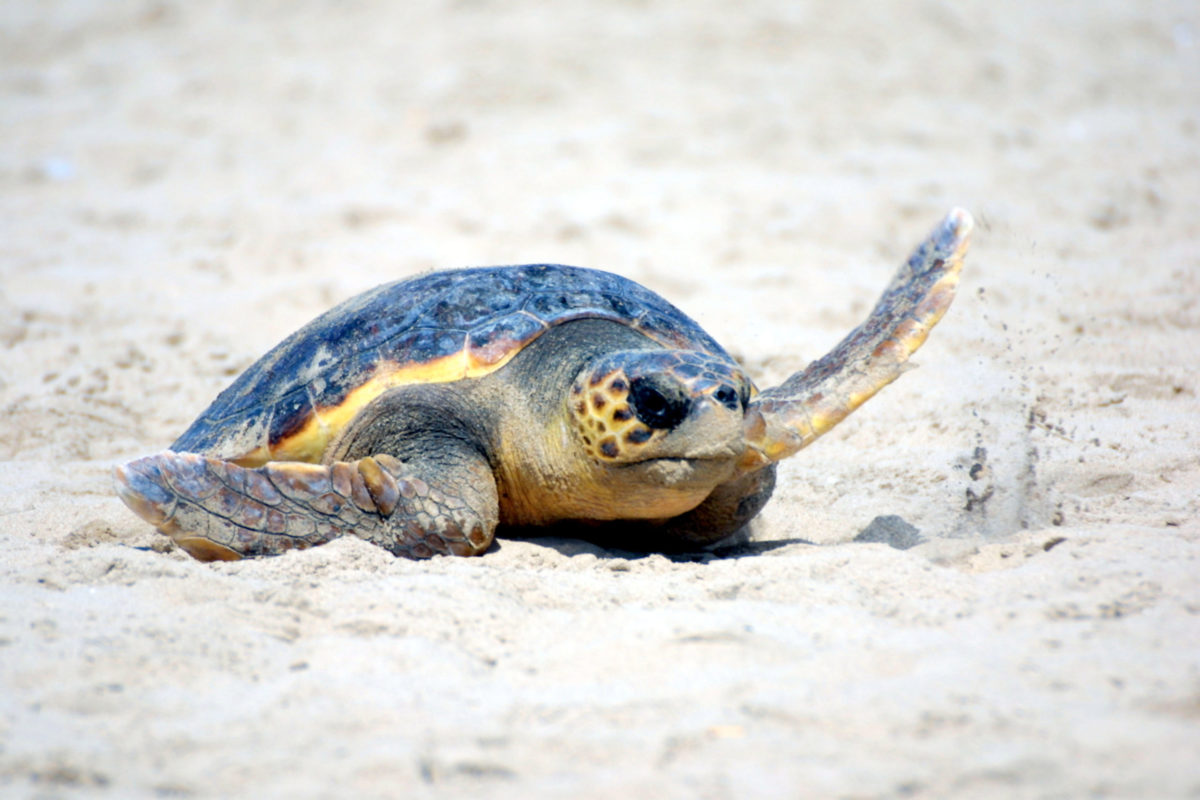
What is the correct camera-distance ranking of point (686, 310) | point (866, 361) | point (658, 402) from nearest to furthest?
point (658, 402) → point (866, 361) → point (686, 310)

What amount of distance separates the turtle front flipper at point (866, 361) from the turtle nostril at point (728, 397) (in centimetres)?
8

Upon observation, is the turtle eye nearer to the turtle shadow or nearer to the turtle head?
the turtle head

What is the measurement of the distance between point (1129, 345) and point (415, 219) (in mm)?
4036

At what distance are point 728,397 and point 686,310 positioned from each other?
2.36m

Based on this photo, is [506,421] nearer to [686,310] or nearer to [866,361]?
[866,361]

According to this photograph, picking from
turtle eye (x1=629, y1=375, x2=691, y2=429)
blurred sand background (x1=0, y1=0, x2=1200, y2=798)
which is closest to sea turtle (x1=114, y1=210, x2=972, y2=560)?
turtle eye (x1=629, y1=375, x2=691, y2=429)

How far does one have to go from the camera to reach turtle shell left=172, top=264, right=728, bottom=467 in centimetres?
248

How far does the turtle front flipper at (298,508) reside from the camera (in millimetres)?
2168

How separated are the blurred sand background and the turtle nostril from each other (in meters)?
0.38

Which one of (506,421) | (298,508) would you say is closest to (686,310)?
(506,421)

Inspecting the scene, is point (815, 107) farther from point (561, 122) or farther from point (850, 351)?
point (850, 351)

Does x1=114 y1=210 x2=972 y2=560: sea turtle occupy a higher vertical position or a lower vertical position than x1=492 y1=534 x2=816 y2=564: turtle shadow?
higher

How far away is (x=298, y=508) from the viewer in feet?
7.21

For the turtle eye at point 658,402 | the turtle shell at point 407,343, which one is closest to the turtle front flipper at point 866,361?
the turtle eye at point 658,402
